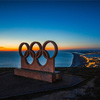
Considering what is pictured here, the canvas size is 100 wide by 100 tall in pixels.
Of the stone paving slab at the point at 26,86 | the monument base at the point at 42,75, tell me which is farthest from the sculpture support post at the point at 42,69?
the stone paving slab at the point at 26,86

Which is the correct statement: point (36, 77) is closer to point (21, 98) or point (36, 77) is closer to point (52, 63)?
point (52, 63)

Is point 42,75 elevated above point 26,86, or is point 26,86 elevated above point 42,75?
point 42,75

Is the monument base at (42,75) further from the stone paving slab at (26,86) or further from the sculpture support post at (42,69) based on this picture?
the stone paving slab at (26,86)

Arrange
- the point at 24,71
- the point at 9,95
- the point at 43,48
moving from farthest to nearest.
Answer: the point at 24,71, the point at 43,48, the point at 9,95

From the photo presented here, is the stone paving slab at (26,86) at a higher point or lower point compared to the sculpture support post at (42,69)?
lower

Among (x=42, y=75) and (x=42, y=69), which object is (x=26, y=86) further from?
(x=42, y=69)

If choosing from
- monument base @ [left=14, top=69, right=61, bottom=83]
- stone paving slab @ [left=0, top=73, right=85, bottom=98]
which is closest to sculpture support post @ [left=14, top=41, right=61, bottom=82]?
monument base @ [left=14, top=69, right=61, bottom=83]

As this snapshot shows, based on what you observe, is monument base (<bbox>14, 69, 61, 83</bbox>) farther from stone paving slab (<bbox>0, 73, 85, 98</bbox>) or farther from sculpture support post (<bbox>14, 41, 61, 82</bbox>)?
stone paving slab (<bbox>0, 73, 85, 98</bbox>)

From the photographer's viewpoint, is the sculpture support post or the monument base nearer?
the monument base

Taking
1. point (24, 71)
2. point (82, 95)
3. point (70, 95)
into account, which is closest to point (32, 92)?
point (70, 95)

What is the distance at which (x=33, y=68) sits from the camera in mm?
10516

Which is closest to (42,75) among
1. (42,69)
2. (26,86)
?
(42,69)

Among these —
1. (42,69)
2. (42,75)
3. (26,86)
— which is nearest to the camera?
(26,86)

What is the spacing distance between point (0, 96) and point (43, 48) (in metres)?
5.24
